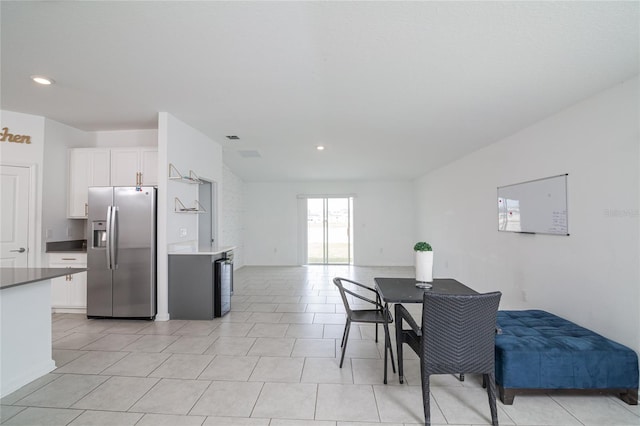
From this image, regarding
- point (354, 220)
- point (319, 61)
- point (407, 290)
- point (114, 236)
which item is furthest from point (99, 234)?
point (354, 220)

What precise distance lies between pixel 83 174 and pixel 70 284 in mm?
1558

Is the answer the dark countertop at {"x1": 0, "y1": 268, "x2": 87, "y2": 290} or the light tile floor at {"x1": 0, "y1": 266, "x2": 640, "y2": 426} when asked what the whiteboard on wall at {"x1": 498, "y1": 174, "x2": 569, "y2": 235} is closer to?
the light tile floor at {"x1": 0, "y1": 266, "x2": 640, "y2": 426}

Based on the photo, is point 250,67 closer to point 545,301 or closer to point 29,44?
point 29,44

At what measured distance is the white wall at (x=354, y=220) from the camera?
27.3 feet

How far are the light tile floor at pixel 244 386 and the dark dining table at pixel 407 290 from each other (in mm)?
440

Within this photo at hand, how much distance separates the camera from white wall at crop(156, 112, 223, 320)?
12.3 feet

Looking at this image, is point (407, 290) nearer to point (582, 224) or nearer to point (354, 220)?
point (582, 224)

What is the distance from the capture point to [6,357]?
88.8 inches

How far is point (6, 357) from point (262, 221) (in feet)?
20.7

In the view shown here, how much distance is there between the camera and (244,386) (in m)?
2.31

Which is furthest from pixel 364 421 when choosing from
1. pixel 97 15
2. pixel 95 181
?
pixel 95 181

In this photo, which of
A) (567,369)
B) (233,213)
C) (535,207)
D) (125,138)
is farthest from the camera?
(233,213)

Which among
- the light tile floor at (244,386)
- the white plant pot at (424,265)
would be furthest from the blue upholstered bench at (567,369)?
the white plant pot at (424,265)

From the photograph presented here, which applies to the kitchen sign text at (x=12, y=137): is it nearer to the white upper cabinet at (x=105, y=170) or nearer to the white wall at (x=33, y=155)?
the white wall at (x=33, y=155)
